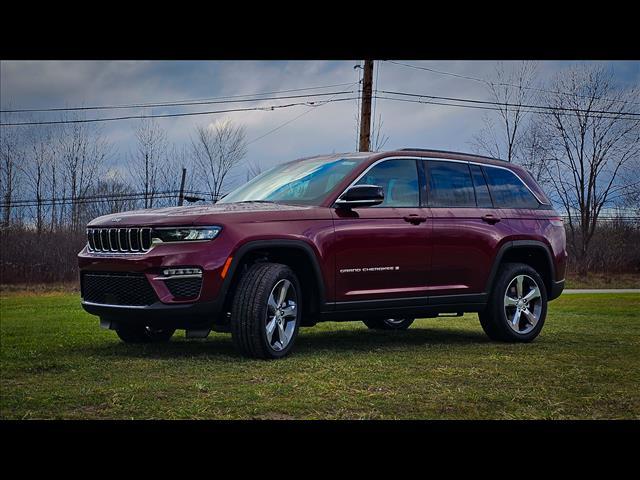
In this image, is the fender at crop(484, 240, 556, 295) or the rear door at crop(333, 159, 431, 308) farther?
the fender at crop(484, 240, 556, 295)

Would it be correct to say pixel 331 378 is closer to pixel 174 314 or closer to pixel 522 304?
pixel 174 314

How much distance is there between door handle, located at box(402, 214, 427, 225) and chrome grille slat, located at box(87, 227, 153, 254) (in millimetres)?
2572

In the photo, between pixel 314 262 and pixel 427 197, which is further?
pixel 427 197

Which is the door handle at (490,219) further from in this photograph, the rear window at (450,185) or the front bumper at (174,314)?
the front bumper at (174,314)

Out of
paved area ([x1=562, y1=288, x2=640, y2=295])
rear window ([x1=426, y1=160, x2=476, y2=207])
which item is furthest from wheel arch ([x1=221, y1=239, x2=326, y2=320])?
A: paved area ([x1=562, y1=288, x2=640, y2=295])

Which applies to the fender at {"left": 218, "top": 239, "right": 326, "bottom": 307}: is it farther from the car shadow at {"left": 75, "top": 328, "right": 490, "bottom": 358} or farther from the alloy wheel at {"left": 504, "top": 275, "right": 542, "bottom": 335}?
the alloy wheel at {"left": 504, "top": 275, "right": 542, "bottom": 335}

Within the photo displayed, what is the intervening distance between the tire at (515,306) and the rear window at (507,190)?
2.43 feet

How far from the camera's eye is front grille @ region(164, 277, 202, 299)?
253 inches

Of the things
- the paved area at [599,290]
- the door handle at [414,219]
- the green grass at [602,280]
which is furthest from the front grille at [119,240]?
the paved area at [599,290]

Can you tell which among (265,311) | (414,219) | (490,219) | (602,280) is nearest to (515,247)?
(490,219)
